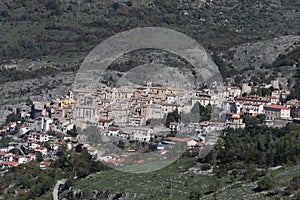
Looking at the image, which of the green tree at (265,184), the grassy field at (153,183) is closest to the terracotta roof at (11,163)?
the grassy field at (153,183)

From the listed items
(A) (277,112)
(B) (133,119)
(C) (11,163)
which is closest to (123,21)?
(B) (133,119)

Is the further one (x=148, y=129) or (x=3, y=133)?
(x=3, y=133)

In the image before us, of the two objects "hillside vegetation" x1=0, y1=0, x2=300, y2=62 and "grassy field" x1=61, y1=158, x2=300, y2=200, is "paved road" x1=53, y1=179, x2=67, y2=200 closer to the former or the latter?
"grassy field" x1=61, y1=158, x2=300, y2=200

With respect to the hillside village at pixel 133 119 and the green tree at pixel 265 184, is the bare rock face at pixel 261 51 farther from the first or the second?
the green tree at pixel 265 184

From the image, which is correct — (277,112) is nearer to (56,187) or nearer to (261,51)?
(56,187)

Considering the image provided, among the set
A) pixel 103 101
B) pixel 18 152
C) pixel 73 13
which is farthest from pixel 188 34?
pixel 18 152

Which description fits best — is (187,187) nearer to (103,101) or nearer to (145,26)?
(103,101)
